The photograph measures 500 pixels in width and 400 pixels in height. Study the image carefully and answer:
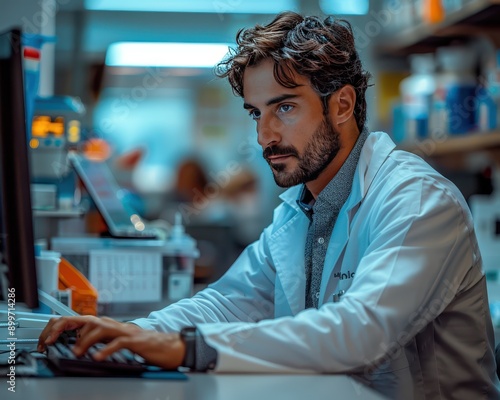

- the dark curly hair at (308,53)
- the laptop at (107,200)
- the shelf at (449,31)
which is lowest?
the laptop at (107,200)

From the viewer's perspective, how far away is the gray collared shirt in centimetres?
171

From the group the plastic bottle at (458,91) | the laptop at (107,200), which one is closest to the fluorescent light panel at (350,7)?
the plastic bottle at (458,91)

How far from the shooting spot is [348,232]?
5.28ft

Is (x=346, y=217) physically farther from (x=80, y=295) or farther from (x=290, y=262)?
(x=80, y=295)

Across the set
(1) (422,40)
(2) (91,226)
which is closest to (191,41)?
(1) (422,40)

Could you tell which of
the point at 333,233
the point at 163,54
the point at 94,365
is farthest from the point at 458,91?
the point at 163,54

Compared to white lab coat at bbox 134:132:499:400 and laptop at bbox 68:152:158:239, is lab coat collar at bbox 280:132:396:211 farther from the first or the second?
laptop at bbox 68:152:158:239

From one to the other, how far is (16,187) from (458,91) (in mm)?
2514

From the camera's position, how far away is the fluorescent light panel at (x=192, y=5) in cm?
547

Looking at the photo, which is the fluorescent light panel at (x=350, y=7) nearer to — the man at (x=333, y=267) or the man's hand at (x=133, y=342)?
the man at (x=333, y=267)

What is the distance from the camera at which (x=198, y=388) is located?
3.59ft

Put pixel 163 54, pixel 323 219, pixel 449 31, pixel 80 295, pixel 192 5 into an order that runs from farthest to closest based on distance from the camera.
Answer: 1. pixel 163 54
2. pixel 192 5
3. pixel 449 31
4. pixel 80 295
5. pixel 323 219

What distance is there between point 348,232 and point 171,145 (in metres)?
4.53

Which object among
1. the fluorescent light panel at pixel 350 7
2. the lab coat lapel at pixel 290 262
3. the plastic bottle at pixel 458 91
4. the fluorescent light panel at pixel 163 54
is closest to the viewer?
the lab coat lapel at pixel 290 262
